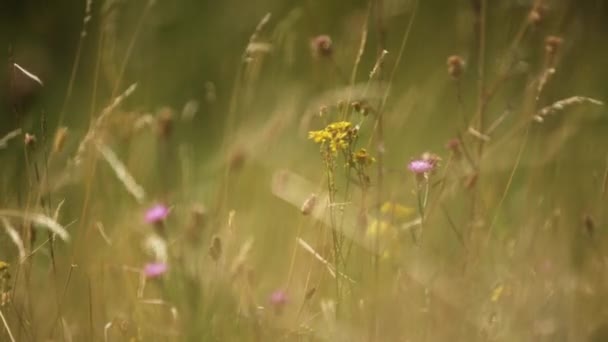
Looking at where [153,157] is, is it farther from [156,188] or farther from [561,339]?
[561,339]

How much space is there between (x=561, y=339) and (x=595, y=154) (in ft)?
3.18

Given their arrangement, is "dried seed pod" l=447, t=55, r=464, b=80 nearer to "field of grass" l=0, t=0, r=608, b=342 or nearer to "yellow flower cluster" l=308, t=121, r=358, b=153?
"field of grass" l=0, t=0, r=608, b=342

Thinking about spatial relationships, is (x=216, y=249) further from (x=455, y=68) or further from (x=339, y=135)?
(x=455, y=68)

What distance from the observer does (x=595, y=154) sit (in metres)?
2.19

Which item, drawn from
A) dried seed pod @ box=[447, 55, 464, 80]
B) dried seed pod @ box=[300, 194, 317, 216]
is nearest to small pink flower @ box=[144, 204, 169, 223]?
dried seed pod @ box=[300, 194, 317, 216]

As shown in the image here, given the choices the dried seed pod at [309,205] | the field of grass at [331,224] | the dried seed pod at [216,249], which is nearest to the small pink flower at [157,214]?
the field of grass at [331,224]

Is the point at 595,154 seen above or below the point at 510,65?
below

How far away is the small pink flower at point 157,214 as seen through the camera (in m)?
1.50

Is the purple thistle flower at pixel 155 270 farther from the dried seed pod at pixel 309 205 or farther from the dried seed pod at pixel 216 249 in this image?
the dried seed pod at pixel 309 205

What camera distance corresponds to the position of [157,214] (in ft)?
4.98

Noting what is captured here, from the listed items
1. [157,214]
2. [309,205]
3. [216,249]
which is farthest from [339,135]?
[157,214]

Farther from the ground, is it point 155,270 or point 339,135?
point 339,135

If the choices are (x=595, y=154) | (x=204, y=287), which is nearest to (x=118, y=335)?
(x=204, y=287)

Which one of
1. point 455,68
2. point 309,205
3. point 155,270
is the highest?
point 455,68
